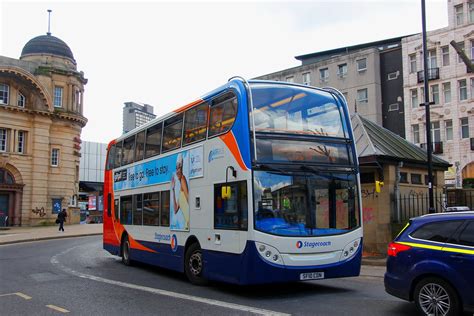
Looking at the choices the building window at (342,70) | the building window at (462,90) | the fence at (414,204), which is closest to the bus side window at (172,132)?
the fence at (414,204)

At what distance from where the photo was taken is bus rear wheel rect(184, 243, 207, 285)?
1066cm

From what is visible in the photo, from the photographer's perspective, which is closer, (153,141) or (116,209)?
(153,141)

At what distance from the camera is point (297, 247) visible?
9.02 metres

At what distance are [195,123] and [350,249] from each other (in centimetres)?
443

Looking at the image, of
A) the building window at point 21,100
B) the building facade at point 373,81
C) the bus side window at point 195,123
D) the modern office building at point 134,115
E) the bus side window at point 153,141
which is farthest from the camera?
the modern office building at point 134,115

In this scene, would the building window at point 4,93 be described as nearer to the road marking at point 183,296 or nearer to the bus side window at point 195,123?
the road marking at point 183,296

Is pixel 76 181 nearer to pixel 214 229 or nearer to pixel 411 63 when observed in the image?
pixel 411 63

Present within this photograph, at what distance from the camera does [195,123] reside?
1123 centimetres

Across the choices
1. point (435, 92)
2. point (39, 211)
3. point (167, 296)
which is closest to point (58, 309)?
point (167, 296)

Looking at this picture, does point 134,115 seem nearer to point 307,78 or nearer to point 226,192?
point 307,78

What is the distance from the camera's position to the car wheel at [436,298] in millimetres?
6604

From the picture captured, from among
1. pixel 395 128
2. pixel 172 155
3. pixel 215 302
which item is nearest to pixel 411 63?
pixel 395 128

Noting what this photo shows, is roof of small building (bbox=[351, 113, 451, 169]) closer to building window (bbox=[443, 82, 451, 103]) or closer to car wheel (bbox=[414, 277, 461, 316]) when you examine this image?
car wheel (bbox=[414, 277, 461, 316])

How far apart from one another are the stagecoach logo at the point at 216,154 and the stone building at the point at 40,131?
1422 inches
